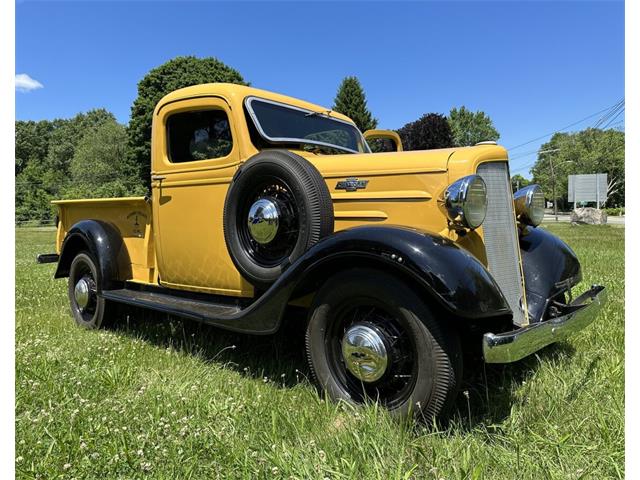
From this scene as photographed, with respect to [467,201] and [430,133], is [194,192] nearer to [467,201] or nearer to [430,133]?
[467,201]

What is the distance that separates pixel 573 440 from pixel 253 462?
4.95ft

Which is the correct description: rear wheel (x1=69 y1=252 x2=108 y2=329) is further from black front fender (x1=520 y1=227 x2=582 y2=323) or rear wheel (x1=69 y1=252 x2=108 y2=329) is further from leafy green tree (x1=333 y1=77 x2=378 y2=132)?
leafy green tree (x1=333 y1=77 x2=378 y2=132)

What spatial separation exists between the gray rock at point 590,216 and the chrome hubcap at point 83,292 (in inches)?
993

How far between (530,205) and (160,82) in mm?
25769

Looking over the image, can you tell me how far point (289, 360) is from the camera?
3.34 meters

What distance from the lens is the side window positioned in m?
3.44

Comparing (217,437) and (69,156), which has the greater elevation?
(69,156)

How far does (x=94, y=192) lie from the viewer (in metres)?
26.1

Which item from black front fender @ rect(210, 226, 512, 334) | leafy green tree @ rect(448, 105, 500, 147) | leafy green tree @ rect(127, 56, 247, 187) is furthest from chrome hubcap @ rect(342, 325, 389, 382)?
leafy green tree @ rect(448, 105, 500, 147)

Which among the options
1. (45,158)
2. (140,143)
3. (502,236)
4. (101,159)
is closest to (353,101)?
(140,143)

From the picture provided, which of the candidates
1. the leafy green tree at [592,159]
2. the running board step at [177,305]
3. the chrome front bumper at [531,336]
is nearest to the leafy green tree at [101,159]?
the running board step at [177,305]

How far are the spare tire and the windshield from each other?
1.59 ft

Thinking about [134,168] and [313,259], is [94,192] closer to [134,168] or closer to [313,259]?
[134,168]
